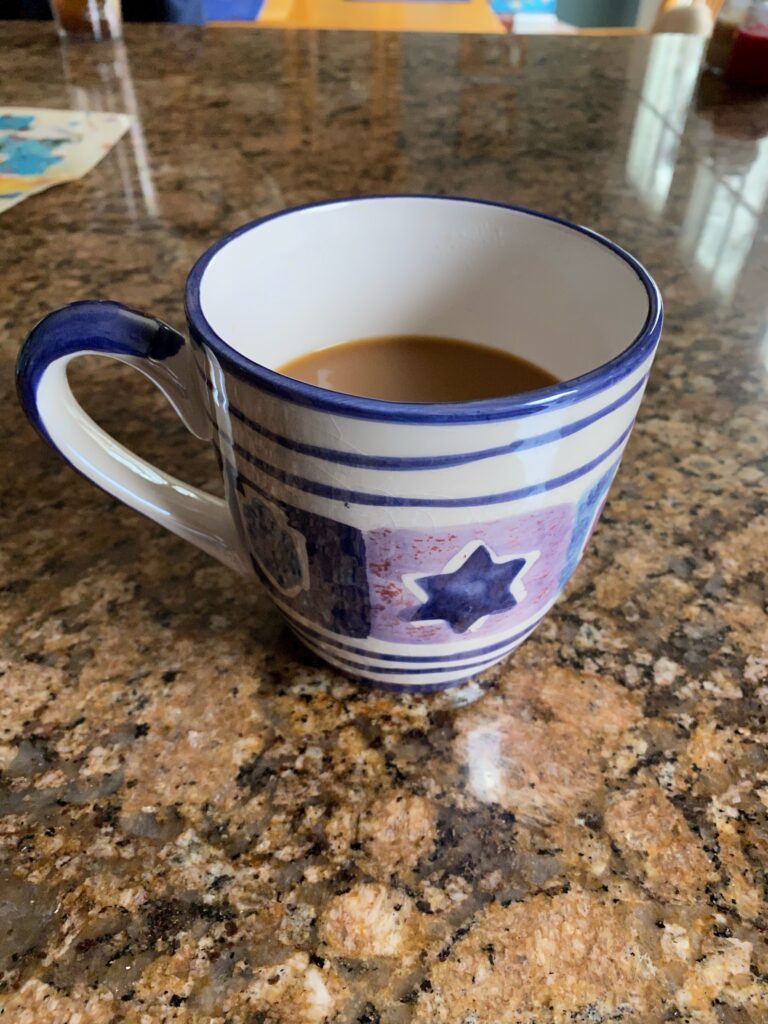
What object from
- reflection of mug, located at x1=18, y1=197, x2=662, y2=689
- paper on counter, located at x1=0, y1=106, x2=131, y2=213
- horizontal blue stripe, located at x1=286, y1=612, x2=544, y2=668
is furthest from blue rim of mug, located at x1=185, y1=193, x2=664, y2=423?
paper on counter, located at x1=0, y1=106, x2=131, y2=213

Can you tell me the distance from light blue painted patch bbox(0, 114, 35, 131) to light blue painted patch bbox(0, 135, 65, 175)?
25 millimetres

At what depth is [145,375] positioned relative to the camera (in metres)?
0.33

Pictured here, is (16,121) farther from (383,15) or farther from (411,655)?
(383,15)

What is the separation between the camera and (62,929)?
28 centimetres

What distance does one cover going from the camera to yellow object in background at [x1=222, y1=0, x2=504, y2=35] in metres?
2.15

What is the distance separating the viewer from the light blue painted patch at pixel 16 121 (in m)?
0.88

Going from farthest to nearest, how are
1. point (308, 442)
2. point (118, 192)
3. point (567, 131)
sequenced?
point (567, 131) < point (118, 192) < point (308, 442)

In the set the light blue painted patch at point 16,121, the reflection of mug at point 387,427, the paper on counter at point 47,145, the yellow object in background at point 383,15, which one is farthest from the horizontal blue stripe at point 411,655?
the yellow object in background at point 383,15

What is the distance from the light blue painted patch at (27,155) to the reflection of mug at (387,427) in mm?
523

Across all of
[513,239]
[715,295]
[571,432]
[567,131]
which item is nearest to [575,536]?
[571,432]

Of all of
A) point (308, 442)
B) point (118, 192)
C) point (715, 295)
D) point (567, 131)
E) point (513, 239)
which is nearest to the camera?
point (308, 442)

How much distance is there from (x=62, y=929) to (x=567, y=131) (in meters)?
0.88

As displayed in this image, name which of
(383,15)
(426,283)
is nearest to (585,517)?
(426,283)

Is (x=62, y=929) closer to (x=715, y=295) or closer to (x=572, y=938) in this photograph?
(x=572, y=938)
